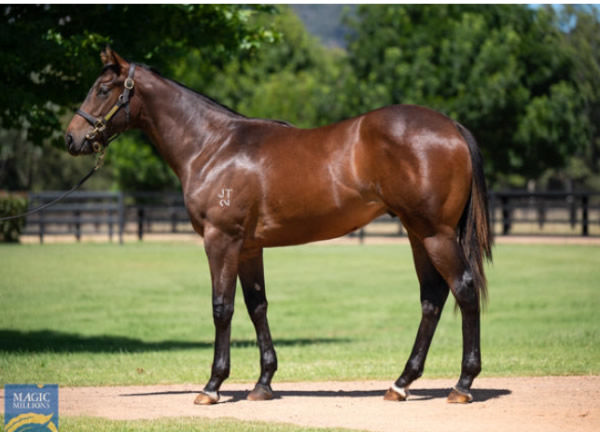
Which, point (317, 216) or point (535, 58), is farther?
point (535, 58)

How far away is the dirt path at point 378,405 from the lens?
20.3ft

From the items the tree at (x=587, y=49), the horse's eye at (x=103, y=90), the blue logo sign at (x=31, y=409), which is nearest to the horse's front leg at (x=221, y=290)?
the blue logo sign at (x=31, y=409)

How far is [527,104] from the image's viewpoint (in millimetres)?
41812

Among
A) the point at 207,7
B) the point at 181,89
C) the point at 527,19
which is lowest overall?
the point at 181,89

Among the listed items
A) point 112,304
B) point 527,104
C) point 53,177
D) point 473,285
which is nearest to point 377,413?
point 473,285

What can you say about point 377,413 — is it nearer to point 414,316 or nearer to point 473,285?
point 473,285

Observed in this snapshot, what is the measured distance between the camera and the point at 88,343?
40.8 ft

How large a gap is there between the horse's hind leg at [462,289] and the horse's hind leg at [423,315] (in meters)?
0.36

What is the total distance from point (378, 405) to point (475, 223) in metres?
1.75

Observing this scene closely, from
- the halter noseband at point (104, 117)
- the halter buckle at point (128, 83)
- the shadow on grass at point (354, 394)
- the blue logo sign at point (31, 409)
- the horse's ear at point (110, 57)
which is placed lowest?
the shadow on grass at point (354, 394)

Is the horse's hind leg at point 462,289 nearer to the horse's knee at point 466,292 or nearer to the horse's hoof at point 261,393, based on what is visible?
the horse's knee at point 466,292

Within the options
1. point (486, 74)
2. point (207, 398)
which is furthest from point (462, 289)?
point (486, 74)

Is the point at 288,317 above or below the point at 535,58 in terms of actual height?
below

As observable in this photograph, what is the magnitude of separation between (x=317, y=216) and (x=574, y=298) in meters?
12.0
